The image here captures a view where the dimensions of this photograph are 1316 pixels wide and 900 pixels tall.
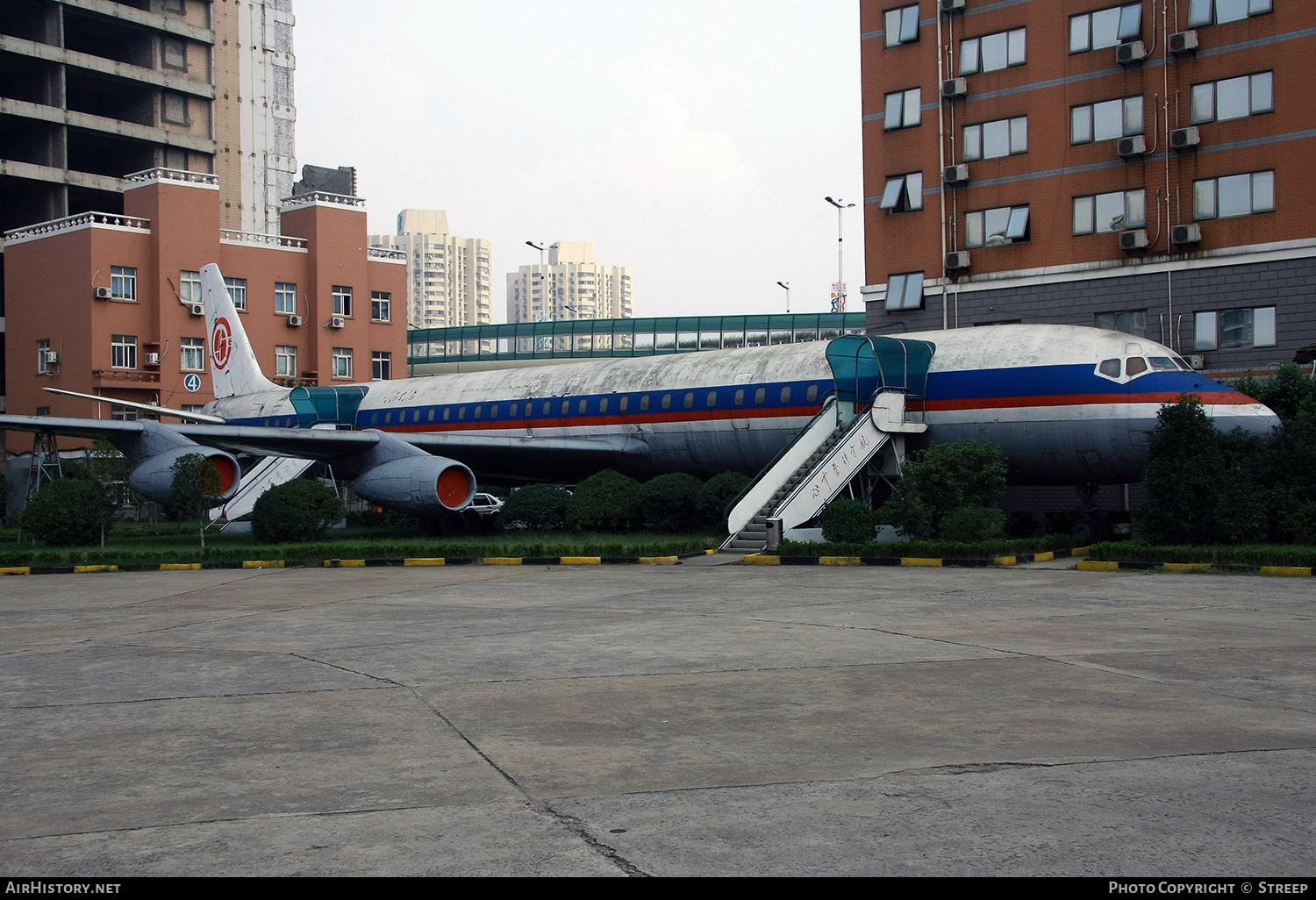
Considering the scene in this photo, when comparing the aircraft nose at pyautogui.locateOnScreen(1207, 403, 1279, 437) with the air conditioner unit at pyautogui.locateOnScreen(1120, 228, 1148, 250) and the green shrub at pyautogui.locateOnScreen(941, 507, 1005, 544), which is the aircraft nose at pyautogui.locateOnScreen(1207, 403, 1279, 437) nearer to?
the green shrub at pyautogui.locateOnScreen(941, 507, 1005, 544)

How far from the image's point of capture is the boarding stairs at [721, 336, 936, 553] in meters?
23.2

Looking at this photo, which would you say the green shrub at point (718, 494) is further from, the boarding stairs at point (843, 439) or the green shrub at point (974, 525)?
the green shrub at point (974, 525)

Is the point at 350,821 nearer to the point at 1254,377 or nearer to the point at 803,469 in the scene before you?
the point at 803,469

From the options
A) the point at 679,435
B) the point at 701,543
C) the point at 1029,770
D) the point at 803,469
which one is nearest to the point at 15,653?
the point at 1029,770

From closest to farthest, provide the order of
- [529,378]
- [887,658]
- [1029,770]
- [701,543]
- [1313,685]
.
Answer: [1029,770] < [1313,685] < [887,658] < [701,543] < [529,378]

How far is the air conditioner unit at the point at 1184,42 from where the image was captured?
30062 millimetres

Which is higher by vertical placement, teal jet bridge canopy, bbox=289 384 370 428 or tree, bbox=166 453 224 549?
teal jet bridge canopy, bbox=289 384 370 428

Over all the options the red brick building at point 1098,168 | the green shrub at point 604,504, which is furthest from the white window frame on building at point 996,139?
the green shrub at point 604,504

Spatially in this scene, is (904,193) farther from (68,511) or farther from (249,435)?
(68,511)

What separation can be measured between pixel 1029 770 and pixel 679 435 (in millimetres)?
21736

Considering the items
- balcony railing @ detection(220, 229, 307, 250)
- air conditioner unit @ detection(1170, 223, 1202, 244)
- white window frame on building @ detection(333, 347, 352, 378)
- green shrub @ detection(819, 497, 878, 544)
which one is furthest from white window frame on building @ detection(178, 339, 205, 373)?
air conditioner unit @ detection(1170, 223, 1202, 244)

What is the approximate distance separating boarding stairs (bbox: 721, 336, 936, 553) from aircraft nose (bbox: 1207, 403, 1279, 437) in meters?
5.86

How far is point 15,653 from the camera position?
1157cm

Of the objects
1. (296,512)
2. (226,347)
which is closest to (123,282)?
(226,347)
